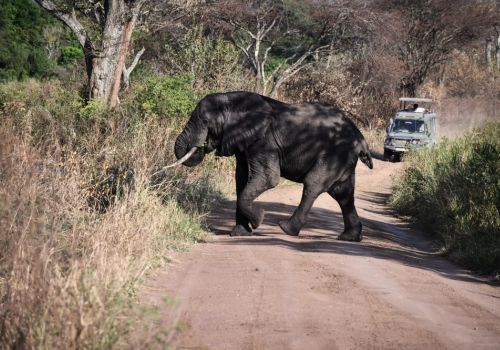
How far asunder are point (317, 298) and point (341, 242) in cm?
415

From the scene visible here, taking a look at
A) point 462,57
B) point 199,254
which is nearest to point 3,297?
point 199,254

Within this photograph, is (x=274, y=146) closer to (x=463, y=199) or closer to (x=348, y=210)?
(x=348, y=210)

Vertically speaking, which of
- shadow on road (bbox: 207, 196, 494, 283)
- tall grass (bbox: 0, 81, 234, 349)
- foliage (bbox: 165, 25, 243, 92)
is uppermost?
foliage (bbox: 165, 25, 243, 92)

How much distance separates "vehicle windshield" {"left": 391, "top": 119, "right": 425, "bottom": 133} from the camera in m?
29.9

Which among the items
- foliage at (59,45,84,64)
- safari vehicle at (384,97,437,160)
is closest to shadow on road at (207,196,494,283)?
safari vehicle at (384,97,437,160)

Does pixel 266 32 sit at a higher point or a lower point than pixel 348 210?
higher

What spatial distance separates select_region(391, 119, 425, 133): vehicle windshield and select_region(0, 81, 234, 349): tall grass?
14.2m

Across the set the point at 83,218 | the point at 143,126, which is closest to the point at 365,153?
the point at 143,126

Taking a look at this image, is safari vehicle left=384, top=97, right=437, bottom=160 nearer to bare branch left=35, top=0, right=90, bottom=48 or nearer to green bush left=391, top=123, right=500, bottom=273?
green bush left=391, top=123, right=500, bottom=273

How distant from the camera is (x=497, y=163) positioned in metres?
12.1

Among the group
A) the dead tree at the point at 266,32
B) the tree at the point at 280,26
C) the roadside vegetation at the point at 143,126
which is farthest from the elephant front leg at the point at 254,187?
the tree at the point at 280,26

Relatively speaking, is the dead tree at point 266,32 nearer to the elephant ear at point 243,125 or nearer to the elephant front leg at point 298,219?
the elephant ear at point 243,125

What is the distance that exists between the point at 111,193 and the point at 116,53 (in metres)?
5.08

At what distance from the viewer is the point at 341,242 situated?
37.4ft
